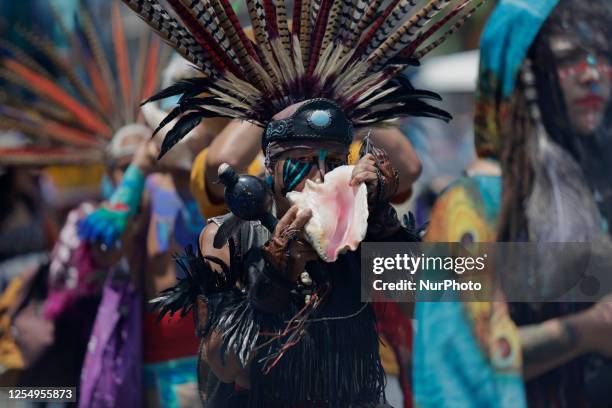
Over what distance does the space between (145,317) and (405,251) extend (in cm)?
199

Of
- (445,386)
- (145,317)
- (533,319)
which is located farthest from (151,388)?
(533,319)

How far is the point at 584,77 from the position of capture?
355 centimetres

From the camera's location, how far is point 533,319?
3.41m

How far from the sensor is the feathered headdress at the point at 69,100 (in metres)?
4.34

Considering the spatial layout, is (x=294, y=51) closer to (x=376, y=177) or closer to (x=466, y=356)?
(x=376, y=177)

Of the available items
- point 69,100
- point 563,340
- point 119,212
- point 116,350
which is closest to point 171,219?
point 119,212

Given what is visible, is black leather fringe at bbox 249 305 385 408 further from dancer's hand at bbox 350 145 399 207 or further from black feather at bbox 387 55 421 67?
black feather at bbox 387 55 421 67

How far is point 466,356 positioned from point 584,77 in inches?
42.2

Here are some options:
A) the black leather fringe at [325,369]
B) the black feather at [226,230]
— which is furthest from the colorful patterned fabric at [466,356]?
the black feather at [226,230]

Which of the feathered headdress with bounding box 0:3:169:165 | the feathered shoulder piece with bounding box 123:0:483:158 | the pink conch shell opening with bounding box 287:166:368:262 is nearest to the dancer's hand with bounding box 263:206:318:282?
the pink conch shell opening with bounding box 287:166:368:262

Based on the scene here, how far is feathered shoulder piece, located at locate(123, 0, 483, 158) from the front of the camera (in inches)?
80.7

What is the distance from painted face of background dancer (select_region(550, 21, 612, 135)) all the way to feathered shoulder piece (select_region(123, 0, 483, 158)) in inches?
60.5

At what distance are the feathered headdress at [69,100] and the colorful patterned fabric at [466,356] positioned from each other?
163 centimetres

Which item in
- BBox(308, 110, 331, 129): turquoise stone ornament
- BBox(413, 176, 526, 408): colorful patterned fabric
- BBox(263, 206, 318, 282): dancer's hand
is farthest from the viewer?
BBox(413, 176, 526, 408): colorful patterned fabric
